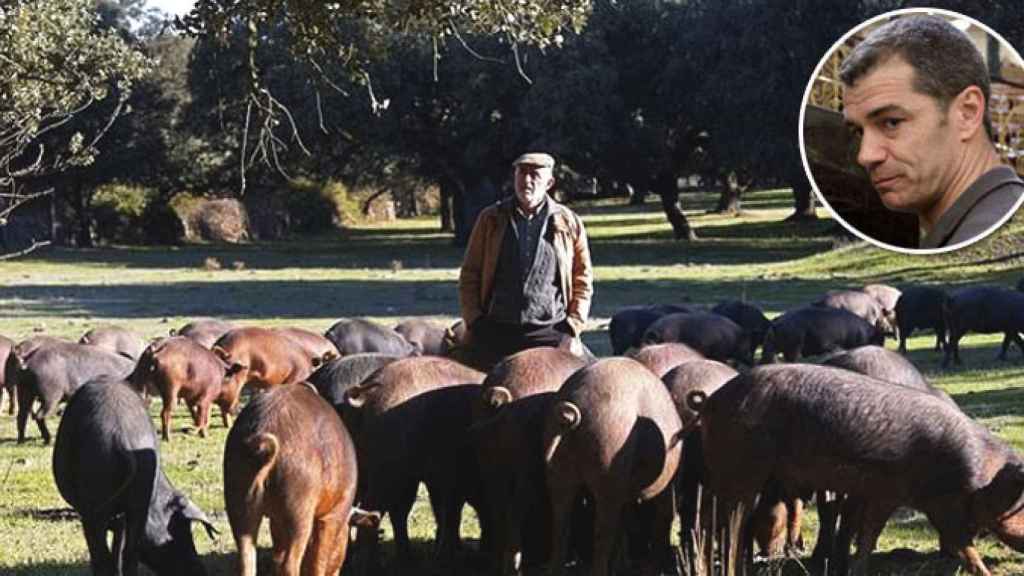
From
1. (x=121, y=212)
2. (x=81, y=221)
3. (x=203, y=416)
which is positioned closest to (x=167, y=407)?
(x=203, y=416)

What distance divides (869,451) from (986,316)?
12.2 metres

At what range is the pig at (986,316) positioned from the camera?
1866 centimetres

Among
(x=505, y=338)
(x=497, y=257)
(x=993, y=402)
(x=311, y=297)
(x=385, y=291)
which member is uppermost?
(x=497, y=257)

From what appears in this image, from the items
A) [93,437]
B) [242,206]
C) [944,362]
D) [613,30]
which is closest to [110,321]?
[944,362]

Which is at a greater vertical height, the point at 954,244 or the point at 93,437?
the point at 954,244

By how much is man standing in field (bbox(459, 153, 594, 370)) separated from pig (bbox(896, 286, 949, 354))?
35.4 ft

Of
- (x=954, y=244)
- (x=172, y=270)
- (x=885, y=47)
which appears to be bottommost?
(x=172, y=270)

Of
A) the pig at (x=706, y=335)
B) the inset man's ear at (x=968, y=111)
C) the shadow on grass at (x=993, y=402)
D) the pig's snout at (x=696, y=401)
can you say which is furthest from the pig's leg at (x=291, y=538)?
the pig at (x=706, y=335)

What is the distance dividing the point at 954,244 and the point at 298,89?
4421cm

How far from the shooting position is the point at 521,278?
9617 mm

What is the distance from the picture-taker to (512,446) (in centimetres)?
804

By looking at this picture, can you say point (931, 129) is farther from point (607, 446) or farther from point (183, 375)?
point (183, 375)

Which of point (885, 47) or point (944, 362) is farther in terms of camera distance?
point (944, 362)

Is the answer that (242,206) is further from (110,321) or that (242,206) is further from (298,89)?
(110,321)
